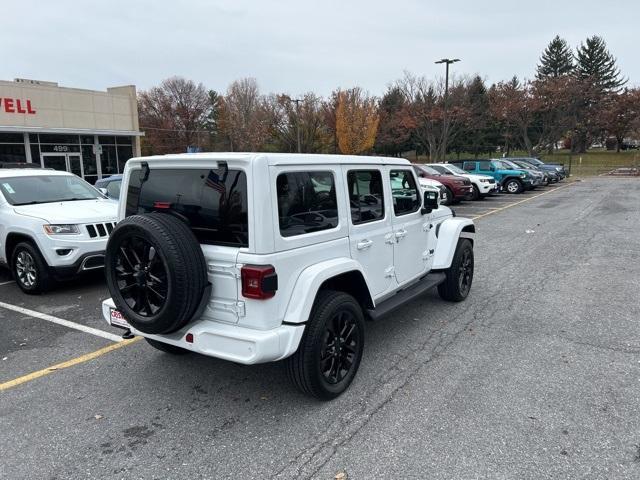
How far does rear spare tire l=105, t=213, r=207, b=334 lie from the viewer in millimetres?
3016

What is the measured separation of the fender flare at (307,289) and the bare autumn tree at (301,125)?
4980cm

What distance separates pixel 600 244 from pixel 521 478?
28.5 ft

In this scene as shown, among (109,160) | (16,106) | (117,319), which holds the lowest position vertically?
(117,319)

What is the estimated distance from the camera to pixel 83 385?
3.85 m

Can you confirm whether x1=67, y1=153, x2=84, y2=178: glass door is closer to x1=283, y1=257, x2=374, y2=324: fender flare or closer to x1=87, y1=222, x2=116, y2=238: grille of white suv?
x1=87, y1=222, x2=116, y2=238: grille of white suv

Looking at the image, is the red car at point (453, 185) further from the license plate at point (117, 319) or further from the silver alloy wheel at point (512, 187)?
the license plate at point (117, 319)

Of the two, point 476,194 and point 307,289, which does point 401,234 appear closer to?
point 307,289

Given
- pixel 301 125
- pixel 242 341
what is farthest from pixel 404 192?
pixel 301 125

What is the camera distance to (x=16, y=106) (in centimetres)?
2259

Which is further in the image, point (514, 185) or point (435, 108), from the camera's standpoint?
Answer: point (435, 108)

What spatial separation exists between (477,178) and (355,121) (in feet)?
103

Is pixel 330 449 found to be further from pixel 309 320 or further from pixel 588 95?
pixel 588 95

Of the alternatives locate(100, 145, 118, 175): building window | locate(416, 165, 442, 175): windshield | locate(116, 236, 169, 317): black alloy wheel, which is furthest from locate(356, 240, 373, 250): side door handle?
locate(100, 145, 118, 175): building window

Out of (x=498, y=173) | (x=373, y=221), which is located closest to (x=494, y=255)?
(x=373, y=221)
